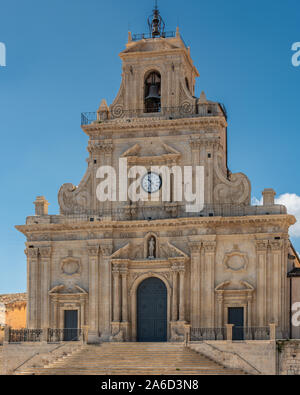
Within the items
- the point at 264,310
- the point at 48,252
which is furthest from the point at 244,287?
the point at 48,252

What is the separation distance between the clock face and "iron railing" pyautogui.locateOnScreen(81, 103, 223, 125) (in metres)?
3.02

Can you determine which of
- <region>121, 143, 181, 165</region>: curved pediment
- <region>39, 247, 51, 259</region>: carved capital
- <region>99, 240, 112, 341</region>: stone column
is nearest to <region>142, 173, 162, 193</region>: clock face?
<region>121, 143, 181, 165</region>: curved pediment

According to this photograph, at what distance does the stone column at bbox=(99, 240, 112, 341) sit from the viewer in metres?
43.8

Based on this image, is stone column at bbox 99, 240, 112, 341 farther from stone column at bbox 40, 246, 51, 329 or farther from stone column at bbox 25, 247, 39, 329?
stone column at bbox 25, 247, 39, 329

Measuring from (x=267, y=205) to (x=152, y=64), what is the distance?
373 inches

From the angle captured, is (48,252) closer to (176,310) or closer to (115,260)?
(115,260)

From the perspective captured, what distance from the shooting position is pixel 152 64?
4594cm

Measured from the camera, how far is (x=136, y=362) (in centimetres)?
3838

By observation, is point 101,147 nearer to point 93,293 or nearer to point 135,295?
point 93,293

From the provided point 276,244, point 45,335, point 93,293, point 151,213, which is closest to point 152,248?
point 151,213

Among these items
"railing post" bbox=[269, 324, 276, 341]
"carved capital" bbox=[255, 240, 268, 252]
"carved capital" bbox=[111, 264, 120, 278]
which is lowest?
"railing post" bbox=[269, 324, 276, 341]

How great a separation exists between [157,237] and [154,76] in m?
8.52

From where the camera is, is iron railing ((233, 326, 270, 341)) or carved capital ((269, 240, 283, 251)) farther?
carved capital ((269, 240, 283, 251))

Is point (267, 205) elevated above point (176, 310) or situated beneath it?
elevated above
